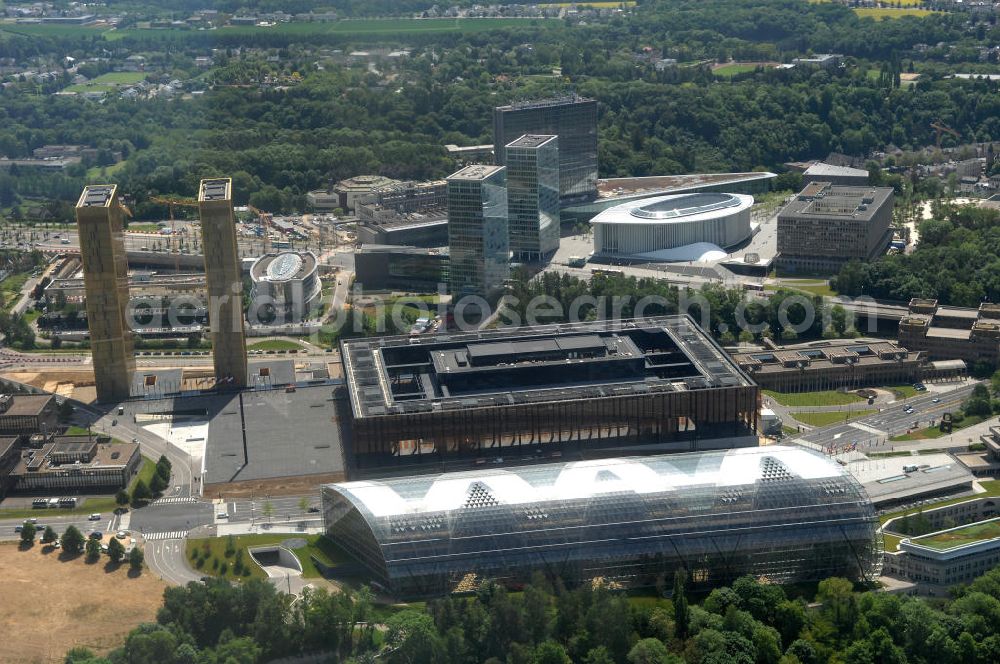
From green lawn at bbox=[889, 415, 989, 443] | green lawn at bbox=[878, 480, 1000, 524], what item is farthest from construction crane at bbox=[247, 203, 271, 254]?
green lawn at bbox=[878, 480, 1000, 524]

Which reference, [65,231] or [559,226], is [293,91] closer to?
[65,231]

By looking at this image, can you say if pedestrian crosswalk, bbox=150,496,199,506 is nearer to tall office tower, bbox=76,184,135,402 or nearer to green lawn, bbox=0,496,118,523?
Answer: green lawn, bbox=0,496,118,523

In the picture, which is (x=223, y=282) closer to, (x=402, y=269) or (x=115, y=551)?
(x=115, y=551)

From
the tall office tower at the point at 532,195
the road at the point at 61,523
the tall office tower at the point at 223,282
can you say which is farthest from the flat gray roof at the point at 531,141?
the road at the point at 61,523

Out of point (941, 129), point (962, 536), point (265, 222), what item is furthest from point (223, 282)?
point (941, 129)


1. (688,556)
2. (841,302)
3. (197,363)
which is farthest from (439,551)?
(841,302)

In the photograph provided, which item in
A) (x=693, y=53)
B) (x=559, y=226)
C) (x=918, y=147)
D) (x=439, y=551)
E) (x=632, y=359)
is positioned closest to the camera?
(x=439, y=551)

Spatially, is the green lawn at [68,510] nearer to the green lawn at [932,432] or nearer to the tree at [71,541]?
the tree at [71,541]
